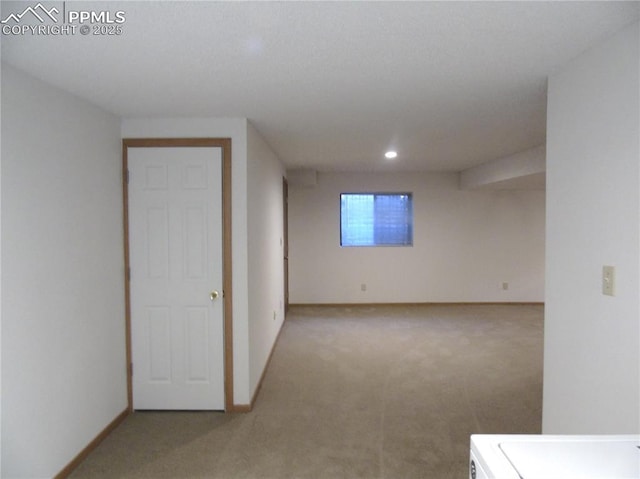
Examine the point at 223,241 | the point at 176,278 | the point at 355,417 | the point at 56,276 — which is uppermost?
the point at 223,241

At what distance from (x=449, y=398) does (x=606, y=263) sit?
6.91 feet

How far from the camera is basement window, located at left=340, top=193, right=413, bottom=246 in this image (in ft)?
23.7

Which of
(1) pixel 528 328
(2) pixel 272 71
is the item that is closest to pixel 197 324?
(2) pixel 272 71

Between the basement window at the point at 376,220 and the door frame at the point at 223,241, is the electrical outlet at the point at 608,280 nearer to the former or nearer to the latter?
the door frame at the point at 223,241

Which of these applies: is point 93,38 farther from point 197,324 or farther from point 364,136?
point 364,136

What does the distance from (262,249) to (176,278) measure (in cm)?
100

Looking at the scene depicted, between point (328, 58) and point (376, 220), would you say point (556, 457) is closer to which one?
point (328, 58)

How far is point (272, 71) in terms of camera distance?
85.9 inches

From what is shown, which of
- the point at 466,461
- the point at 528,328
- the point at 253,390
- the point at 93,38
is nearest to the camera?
the point at 93,38

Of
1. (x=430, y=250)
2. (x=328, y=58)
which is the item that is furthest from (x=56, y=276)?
(x=430, y=250)

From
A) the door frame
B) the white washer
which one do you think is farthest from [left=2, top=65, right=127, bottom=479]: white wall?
the white washer

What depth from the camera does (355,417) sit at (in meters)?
3.19

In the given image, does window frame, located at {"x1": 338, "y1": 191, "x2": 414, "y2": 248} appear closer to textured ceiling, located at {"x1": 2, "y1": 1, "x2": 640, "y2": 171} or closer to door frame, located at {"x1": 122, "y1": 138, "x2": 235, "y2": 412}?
textured ceiling, located at {"x1": 2, "y1": 1, "x2": 640, "y2": 171}

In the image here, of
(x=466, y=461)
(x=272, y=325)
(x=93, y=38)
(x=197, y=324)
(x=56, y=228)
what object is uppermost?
(x=93, y=38)
